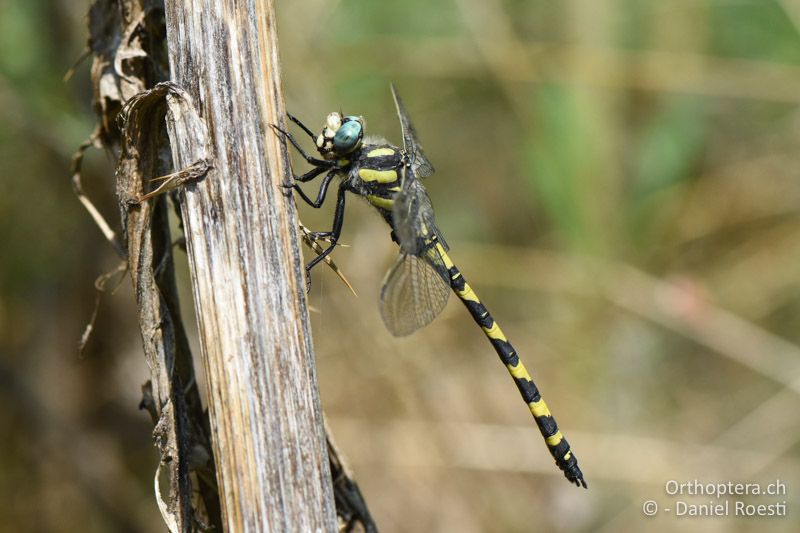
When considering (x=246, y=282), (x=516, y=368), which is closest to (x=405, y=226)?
(x=516, y=368)

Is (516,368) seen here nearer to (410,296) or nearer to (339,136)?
(410,296)

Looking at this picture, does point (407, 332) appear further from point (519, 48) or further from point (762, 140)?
point (762, 140)

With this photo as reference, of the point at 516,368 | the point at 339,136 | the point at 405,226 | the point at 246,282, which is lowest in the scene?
the point at 246,282

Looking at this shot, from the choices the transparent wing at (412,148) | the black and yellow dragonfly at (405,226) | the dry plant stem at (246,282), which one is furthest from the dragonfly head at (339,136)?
the dry plant stem at (246,282)

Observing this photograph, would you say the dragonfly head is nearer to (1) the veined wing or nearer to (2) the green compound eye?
(2) the green compound eye

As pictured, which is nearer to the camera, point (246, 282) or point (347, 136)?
point (246, 282)

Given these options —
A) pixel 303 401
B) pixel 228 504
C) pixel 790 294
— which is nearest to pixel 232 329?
pixel 303 401
